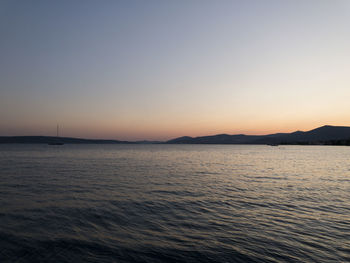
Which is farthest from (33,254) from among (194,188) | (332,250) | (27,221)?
(194,188)

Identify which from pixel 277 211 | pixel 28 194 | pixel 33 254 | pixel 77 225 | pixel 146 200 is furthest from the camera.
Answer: pixel 28 194

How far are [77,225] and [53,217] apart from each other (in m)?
2.72

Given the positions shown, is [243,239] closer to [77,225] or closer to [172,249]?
[172,249]

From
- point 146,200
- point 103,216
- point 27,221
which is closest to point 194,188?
point 146,200

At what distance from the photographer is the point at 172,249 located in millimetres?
9680

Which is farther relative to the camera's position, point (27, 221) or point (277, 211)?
point (277, 211)

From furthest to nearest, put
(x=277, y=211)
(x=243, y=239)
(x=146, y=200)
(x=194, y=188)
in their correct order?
(x=194, y=188)
(x=146, y=200)
(x=277, y=211)
(x=243, y=239)

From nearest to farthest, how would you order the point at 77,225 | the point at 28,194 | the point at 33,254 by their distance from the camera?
the point at 33,254, the point at 77,225, the point at 28,194

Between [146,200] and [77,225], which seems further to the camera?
[146,200]

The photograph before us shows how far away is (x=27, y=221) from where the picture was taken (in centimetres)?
1322

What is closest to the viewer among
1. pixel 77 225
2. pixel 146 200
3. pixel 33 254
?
pixel 33 254

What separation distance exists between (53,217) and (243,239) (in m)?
12.4

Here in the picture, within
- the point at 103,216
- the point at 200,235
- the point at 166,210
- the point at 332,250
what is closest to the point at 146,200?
→ the point at 166,210

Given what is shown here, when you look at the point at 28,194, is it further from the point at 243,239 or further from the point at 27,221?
the point at 243,239
